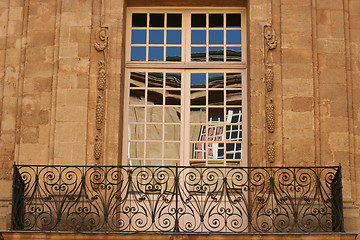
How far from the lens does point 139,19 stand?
48.2 ft

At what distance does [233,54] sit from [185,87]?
83 centimetres

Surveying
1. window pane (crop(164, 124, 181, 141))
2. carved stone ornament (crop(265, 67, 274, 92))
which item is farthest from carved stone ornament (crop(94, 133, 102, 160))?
carved stone ornament (crop(265, 67, 274, 92))

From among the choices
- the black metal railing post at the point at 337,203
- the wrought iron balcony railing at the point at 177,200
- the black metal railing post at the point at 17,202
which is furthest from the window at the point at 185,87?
the black metal railing post at the point at 17,202

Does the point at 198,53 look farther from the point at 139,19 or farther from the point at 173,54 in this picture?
the point at 139,19

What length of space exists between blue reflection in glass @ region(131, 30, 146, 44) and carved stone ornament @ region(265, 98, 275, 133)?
206cm

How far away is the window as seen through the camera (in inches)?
557

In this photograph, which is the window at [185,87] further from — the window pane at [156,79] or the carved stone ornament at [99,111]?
the carved stone ornament at [99,111]

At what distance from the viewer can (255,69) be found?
13969 mm

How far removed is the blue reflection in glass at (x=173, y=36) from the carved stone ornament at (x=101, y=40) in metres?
0.97

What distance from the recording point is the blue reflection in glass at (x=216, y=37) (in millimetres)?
14609

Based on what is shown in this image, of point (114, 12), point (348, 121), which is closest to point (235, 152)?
point (348, 121)

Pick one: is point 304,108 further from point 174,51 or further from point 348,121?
point 174,51

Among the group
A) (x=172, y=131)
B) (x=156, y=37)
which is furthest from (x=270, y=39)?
(x=172, y=131)

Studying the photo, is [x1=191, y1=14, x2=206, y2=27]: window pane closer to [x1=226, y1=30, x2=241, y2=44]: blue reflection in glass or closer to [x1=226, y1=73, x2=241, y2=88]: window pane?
[x1=226, y1=30, x2=241, y2=44]: blue reflection in glass
